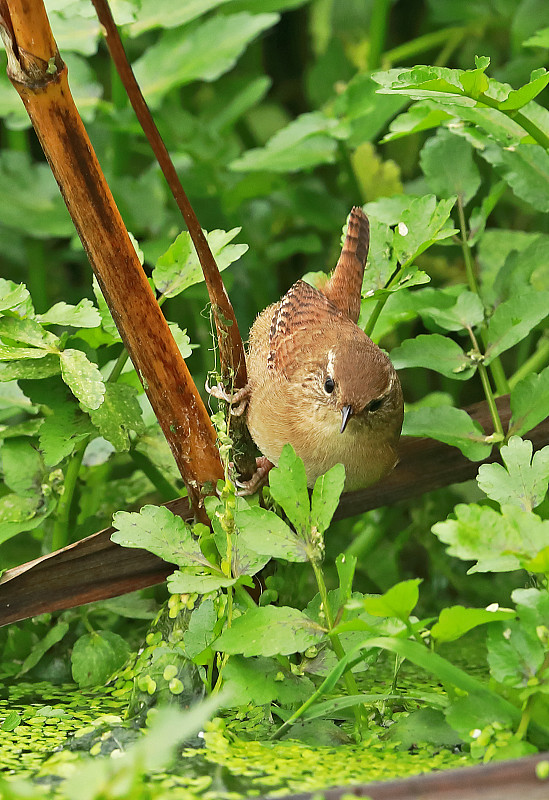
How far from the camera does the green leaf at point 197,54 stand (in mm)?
2613

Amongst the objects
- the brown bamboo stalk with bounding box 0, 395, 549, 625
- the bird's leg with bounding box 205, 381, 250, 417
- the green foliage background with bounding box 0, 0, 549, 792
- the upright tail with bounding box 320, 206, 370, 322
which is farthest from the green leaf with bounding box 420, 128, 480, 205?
the brown bamboo stalk with bounding box 0, 395, 549, 625

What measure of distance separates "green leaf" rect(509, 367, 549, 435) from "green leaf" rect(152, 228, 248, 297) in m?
0.58

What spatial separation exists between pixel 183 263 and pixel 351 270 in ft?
1.52

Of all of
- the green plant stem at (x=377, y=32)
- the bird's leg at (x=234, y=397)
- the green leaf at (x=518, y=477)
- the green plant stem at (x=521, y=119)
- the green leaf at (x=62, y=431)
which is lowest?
the green leaf at (x=518, y=477)

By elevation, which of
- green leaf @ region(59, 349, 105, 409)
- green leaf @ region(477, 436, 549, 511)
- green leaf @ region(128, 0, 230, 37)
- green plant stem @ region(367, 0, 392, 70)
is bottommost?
green leaf @ region(477, 436, 549, 511)

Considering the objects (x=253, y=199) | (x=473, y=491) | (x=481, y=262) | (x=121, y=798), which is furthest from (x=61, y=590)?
(x=253, y=199)

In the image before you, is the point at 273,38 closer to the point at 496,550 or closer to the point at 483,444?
the point at 483,444

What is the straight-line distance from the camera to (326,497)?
4.40 ft

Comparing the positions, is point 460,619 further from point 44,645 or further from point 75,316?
point 44,645

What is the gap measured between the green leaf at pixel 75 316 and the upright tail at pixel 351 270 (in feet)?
2.13

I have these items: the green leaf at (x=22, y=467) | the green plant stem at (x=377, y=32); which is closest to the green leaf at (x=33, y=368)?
the green leaf at (x=22, y=467)

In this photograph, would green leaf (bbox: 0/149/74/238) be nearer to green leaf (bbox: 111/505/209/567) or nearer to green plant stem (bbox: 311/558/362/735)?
green leaf (bbox: 111/505/209/567)

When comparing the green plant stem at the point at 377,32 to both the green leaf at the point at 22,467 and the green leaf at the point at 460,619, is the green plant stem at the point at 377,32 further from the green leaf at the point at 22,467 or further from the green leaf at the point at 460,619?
the green leaf at the point at 460,619

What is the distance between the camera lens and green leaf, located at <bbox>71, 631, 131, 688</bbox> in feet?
5.82
